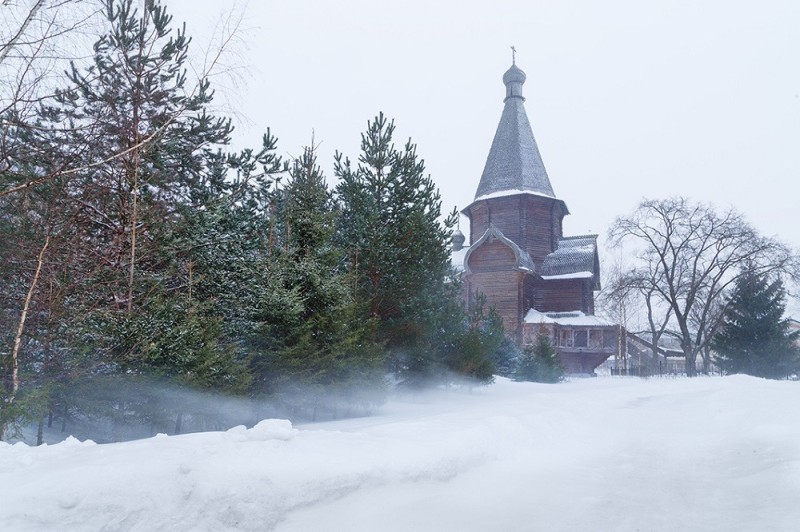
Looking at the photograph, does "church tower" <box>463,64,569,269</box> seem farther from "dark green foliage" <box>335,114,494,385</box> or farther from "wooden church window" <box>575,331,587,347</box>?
"dark green foliage" <box>335,114,494,385</box>

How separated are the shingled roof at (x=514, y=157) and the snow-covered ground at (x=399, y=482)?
103ft

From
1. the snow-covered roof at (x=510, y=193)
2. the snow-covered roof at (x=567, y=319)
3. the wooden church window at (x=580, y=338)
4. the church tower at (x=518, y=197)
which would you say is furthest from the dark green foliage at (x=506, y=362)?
the snow-covered roof at (x=510, y=193)

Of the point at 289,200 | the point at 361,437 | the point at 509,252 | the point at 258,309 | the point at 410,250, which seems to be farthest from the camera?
the point at 509,252

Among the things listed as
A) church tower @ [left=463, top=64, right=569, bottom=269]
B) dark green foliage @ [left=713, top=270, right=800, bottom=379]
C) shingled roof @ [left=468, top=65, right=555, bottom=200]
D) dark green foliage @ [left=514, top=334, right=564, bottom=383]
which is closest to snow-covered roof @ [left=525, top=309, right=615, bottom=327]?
church tower @ [left=463, top=64, right=569, bottom=269]

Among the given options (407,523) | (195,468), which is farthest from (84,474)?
(407,523)

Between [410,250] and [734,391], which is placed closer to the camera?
[734,391]

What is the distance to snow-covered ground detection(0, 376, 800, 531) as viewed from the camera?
13.1 feet

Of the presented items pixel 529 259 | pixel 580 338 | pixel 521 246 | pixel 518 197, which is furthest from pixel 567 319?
pixel 518 197

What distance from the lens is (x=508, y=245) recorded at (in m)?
35.4

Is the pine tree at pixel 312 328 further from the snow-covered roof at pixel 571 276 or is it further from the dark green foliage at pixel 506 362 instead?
the snow-covered roof at pixel 571 276

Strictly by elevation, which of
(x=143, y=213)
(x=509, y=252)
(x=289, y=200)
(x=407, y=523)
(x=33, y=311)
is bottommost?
(x=407, y=523)

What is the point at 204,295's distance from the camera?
34.6ft

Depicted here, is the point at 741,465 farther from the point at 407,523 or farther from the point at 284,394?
the point at 284,394

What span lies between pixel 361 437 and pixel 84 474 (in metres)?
2.92
